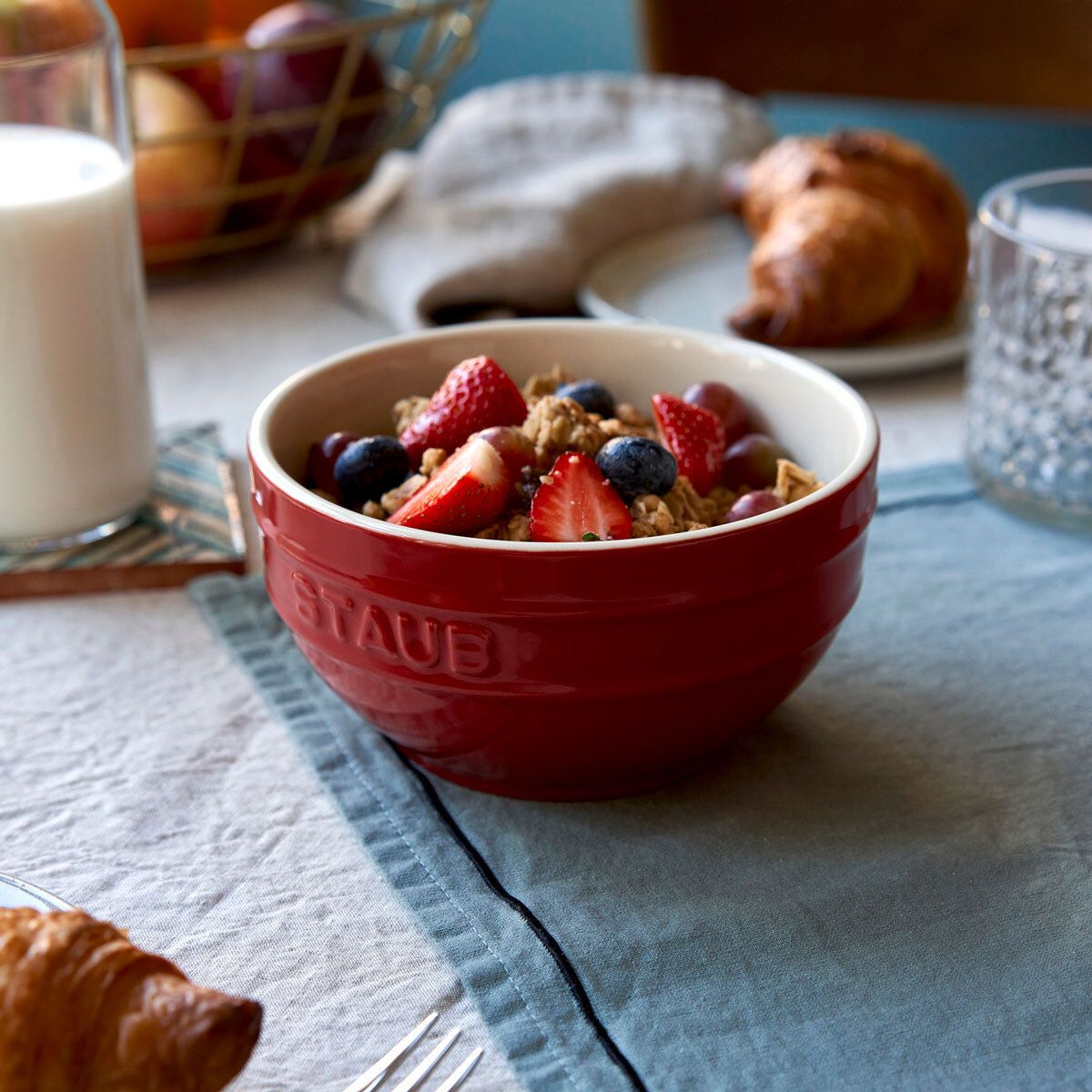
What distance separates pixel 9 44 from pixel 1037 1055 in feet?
2.58

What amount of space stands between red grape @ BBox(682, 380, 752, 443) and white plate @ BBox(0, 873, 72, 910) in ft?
1.33

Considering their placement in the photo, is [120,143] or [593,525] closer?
[593,525]

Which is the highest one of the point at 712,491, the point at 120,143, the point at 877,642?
the point at 120,143

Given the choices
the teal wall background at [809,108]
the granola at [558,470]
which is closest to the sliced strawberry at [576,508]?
the granola at [558,470]

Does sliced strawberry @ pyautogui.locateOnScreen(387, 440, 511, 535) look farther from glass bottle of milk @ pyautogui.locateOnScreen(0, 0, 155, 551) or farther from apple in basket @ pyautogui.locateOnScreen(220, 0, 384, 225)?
apple in basket @ pyautogui.locateOnScreen(220, 0, 384, 225)

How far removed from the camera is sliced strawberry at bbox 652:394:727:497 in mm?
666

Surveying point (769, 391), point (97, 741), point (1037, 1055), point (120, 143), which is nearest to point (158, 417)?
point (120, 143)

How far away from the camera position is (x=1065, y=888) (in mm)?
582

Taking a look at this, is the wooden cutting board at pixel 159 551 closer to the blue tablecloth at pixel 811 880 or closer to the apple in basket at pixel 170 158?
the blue tablecloth at pixel 811 880

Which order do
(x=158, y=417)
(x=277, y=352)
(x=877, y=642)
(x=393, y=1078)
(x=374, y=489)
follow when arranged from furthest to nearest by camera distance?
(x=277, y=352) → (x=158, y=417) → (x=877, y=642) → (x=374, y=489) → (x=393, y=1078)

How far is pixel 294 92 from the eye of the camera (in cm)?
124

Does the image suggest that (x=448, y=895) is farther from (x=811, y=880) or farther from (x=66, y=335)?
(x=66, y=335)

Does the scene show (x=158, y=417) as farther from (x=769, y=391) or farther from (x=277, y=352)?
(x=769, y=391)

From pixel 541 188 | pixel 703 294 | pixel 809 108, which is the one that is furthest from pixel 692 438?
pixel 809 108
